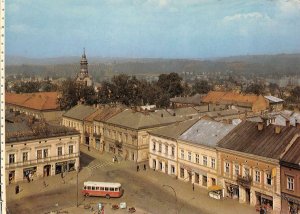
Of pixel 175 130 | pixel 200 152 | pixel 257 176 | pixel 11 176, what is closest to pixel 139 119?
pixel 175 130

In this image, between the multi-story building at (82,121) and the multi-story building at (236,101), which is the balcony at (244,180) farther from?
the multi-story building at (236,101)

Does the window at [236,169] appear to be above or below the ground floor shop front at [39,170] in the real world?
above

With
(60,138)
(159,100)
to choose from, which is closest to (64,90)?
(159,100)

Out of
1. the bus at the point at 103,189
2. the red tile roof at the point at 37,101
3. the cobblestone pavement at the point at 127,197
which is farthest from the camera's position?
the red tile roof at the point at 37,101

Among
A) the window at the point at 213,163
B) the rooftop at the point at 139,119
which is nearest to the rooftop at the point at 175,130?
the rooftop at the point at 139,119

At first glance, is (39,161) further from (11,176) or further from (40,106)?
(40,106)

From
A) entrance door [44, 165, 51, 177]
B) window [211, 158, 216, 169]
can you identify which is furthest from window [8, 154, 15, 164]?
window [211, 158, 216, 169]

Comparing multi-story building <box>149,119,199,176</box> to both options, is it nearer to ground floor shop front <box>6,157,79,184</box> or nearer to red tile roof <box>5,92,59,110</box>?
ground floor shop front <box>6,157,79,184</box>

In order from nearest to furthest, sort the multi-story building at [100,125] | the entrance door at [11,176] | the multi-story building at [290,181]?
the multi-story building at [290,181] → the entrance door at [11,176] → the multi-story building at [100,125]
